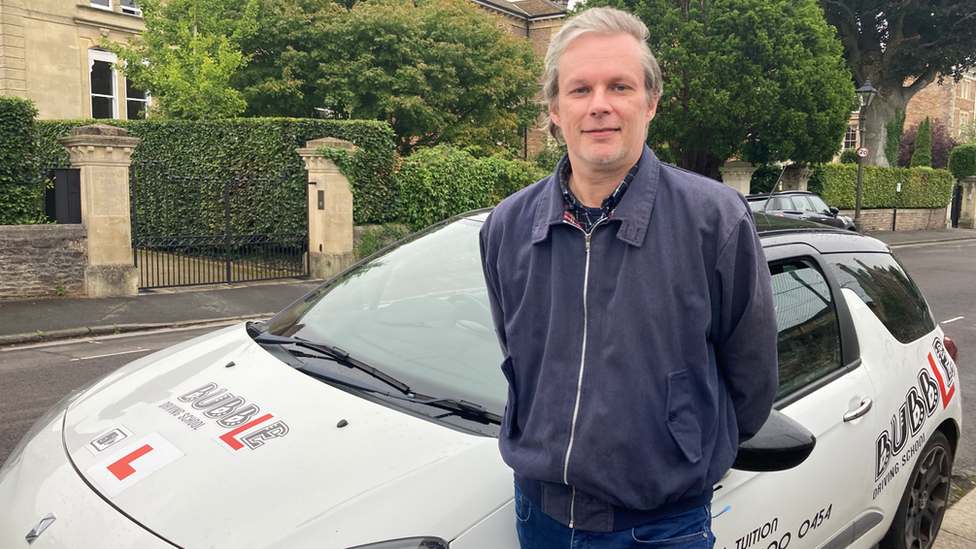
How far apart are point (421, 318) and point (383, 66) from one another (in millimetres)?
19648

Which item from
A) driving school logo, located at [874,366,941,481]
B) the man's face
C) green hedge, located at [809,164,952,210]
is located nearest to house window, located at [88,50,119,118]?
green hedge, located at [809,164,952,210]

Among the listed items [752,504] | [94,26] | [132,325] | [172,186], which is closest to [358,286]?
[752,504]

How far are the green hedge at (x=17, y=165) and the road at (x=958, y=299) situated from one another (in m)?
12.0

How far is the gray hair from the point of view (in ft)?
5.88

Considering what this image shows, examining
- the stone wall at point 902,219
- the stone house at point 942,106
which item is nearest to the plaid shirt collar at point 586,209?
the stone wall at point 902,219

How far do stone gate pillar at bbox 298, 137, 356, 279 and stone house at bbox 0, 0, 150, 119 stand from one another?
1355cm

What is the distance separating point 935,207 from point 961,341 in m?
31.1

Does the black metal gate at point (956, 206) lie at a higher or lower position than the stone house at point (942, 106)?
lower

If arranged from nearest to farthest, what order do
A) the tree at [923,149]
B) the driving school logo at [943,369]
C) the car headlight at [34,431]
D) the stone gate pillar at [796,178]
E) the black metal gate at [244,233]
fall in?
the car headlight at [34,431] → the driving school logo at [943,369] → the black metal gate at [244,233] → the stone gate pillar at [796,178] → the tree at [923,149]

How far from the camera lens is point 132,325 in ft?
33.7

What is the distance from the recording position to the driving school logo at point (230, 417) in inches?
84.0

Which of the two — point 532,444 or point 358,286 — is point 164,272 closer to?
point 358,286

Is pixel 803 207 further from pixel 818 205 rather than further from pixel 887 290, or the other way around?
pixel 887 290

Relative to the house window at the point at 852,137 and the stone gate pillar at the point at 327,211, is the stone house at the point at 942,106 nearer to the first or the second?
the house window at the point at 852,137
